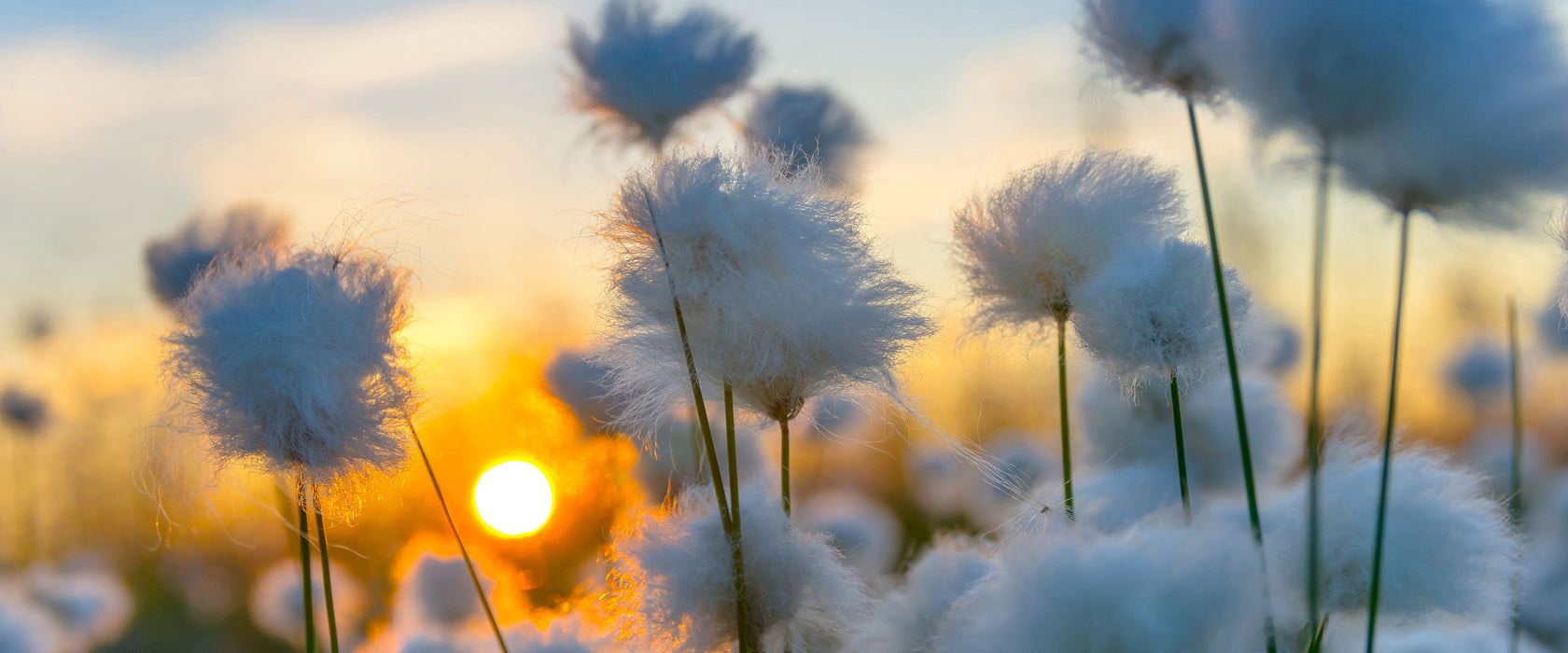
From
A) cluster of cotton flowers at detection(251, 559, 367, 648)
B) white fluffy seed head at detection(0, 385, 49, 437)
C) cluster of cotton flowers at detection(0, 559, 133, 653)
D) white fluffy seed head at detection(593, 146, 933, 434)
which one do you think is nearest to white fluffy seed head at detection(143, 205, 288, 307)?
cluster of cotton flowers at detection(251, 559, 367, 648)

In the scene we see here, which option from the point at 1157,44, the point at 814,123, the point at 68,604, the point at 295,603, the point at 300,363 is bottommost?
the point at 68,604

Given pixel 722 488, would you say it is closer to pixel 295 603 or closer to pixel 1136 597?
pixel 1136 597

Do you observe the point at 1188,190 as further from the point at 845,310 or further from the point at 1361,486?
the point at 845,310

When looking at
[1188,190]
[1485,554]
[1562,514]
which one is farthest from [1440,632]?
[1562,514]

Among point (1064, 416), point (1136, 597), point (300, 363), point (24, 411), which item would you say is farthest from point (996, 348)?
point (24, 411)

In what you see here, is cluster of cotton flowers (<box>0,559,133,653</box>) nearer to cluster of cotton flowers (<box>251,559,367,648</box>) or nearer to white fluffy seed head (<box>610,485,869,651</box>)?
cluster of cotton flowers (<box>251,559,367,648</box>)

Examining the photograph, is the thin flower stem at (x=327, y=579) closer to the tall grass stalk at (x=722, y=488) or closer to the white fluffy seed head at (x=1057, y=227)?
the tall grass stalk at (x=722, y=488)

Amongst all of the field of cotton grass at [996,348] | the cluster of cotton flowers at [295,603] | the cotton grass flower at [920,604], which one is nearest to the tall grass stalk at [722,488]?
the field of cotton grass at [996,348]
